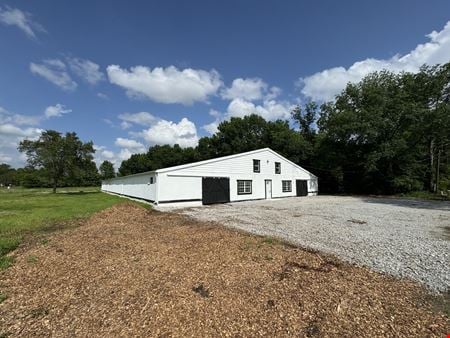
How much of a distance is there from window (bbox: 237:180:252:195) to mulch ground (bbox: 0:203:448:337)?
13752 mm

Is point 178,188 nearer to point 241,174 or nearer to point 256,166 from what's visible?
point 241,174

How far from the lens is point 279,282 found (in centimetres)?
384

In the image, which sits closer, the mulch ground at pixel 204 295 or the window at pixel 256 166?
the mulch ground at pixel 204 295

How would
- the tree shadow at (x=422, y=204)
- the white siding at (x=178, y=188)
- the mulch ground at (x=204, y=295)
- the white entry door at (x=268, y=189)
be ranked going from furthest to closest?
the white entry door at (x=268, y=189) → the white siding at (x=178, y=188) → the tree shadow at (x=422, y=204) → the mulch ground at (x=204, y=295)

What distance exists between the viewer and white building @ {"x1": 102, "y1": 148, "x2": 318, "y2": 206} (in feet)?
51.5

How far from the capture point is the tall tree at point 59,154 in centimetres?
2780

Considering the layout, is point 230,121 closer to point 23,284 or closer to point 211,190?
point 211,190

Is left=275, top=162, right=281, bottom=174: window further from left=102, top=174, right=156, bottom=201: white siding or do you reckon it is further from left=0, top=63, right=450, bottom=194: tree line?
left=102, top=174, right=156, bottom=201: white siding

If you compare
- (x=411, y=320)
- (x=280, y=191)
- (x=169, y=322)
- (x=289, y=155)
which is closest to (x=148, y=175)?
(x=280, y=191)

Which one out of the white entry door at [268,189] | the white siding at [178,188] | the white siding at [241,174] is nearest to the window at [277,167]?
the white siding at [241,174]

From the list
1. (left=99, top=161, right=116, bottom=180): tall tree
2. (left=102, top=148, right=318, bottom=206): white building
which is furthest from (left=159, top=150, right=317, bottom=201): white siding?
(left=99, top=161, right=116, bottom=180): tall tree

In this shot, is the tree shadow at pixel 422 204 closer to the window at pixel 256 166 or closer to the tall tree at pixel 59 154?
the window at pixel 256 166

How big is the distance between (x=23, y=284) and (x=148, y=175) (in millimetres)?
13559

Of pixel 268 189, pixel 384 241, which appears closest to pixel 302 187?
pixel 268 189
